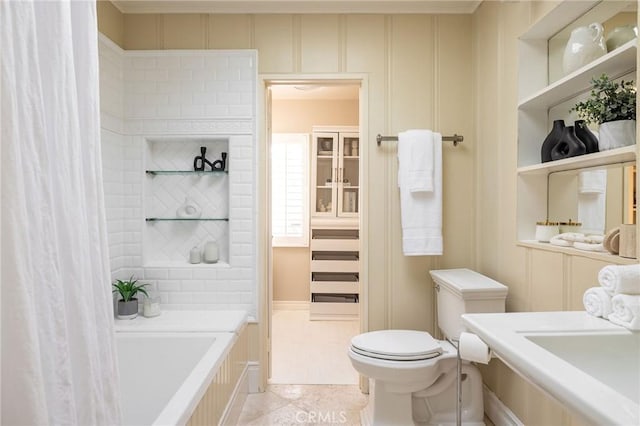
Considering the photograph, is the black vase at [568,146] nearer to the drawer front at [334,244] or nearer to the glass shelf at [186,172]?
the glass shelf at [186,172]

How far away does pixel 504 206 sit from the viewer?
217cm

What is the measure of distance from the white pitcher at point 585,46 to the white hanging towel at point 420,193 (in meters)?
0.88

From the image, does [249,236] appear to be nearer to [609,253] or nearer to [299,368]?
[299,368]

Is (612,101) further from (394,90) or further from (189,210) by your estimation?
(189,210)

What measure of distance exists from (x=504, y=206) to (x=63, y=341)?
6.98 ft

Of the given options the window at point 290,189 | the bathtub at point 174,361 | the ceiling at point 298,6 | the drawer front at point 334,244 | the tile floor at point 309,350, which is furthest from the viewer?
the window at point 290,189

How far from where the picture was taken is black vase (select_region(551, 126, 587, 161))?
164 centimetres

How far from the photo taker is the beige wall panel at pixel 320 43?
8.42 feet

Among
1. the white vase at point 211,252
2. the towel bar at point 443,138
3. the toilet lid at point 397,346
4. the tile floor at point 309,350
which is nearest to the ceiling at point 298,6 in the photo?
the towel bar at point 443,138

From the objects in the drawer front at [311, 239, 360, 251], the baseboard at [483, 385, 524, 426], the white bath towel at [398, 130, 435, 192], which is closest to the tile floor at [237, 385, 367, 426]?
the baseboard at [483, 385, 524, 426]

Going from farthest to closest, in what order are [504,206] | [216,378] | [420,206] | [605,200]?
[420,206] → [504,206] → [216,378] → [605,200]

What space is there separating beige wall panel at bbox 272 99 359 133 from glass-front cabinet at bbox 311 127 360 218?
0.27 meters

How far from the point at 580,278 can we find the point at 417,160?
3.71ft

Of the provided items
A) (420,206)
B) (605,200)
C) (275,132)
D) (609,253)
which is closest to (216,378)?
(420,206)
